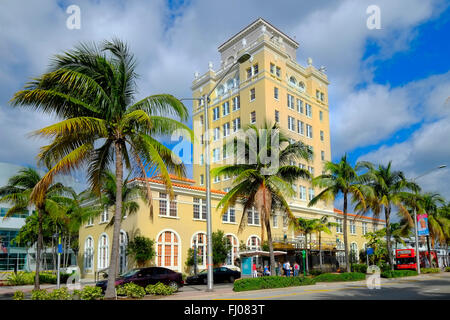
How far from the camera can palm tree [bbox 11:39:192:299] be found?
15.2 metres

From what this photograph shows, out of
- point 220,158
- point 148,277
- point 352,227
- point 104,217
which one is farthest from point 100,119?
point 352,227

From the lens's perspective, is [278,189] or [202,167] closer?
[278,189]

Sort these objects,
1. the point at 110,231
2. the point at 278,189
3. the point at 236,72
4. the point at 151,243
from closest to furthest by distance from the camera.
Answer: the point at 278,189 < the point at 151,243 < the point at 110,231 < the point at 236,72

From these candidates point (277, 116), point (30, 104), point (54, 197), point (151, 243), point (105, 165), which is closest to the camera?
point (30, 104)

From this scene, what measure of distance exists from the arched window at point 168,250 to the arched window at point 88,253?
10.8 metres

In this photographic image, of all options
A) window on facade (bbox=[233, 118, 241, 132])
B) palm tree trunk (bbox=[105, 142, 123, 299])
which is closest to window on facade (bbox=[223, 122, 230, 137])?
window on facade (bbox=[233, 118, 241, 132])

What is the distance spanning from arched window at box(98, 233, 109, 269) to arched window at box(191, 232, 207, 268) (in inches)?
345

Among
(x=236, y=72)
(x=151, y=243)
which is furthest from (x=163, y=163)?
(x=236, y=72)

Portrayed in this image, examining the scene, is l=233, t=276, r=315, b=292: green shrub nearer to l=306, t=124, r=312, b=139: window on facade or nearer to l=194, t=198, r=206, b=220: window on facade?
l=194, t=198, r=206, b=220: window on facade

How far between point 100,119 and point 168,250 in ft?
69.5

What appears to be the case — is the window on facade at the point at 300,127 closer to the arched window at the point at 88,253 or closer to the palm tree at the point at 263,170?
the arched window at the point at 88,253

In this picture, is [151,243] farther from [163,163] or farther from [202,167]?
[202,167]
